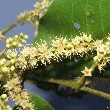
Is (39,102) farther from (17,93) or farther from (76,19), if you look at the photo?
(76,19)

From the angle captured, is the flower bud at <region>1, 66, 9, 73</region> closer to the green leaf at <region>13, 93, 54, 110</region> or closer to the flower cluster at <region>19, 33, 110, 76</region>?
the flower cluster at <region>19, 33, 110, 76</region>

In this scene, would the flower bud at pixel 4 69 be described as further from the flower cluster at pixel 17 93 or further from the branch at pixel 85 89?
the branch at pixel 85 89

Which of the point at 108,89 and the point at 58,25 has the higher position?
the point at 58,25

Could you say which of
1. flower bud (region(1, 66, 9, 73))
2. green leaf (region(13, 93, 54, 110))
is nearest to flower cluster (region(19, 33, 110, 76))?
flower bud (region(1, 66, 9, 73))

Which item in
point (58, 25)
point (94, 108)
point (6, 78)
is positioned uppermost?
point (58, 25)

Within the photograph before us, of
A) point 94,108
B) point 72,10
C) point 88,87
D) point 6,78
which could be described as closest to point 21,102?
point 6,78

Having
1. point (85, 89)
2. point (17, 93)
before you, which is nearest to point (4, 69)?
point (17, 93)

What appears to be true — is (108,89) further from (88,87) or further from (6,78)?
(6,78)
